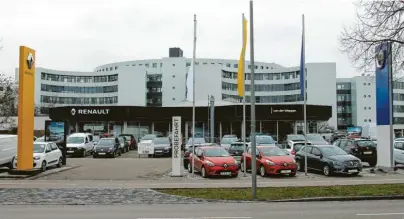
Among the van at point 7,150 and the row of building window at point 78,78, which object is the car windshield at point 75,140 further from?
the row of building window at point 78,78

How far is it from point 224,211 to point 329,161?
478 inches

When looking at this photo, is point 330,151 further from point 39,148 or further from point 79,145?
point 79,145

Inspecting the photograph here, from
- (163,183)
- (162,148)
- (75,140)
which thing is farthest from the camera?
(75,140)

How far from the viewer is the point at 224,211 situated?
11273 mm

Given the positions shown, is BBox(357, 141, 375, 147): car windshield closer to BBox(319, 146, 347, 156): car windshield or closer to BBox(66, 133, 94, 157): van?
BBox(319, 146, 347, 156): car windshield

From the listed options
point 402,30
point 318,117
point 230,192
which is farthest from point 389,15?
point 318,117

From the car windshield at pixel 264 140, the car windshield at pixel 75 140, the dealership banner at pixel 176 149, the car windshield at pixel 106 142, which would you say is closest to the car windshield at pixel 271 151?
the dealership banner at pixel 176 149

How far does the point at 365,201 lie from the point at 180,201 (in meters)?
5.53

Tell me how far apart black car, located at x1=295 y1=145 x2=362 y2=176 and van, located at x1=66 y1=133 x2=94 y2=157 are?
20114 millimetres

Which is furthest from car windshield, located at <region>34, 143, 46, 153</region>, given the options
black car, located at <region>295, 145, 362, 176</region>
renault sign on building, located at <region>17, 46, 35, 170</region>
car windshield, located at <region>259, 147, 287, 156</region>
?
black car, located at <region>295, 145, 362, 176</region>

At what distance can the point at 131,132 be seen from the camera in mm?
51312

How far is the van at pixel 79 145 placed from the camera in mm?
37438

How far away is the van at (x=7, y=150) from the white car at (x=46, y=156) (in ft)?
1.38

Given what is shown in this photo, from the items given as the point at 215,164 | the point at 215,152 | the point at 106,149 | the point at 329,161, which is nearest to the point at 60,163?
the point at 106,149
